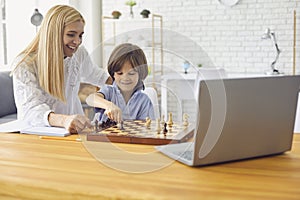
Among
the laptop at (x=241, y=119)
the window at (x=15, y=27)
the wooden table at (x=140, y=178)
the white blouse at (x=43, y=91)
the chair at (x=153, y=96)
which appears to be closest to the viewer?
the wooden table at (x=140, y=178)

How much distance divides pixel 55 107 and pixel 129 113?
2.29 feet

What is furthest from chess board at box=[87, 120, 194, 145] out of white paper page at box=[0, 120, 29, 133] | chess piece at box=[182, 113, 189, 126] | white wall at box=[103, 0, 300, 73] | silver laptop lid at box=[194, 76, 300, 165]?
white wall at box=[103, 0, 300, 73]

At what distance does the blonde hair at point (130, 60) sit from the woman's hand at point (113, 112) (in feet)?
0.40

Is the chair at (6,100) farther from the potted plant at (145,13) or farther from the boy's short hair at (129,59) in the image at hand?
the boy's short hair at (129,59)

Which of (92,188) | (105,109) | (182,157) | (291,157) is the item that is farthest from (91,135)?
(291,157)

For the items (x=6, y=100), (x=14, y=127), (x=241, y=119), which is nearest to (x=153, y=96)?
(x=241, y=119)

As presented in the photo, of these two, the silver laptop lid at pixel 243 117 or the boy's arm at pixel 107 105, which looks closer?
the silver laptop lid at pixel 243 117

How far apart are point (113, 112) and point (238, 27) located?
381cm

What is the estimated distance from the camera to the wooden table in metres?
0.90

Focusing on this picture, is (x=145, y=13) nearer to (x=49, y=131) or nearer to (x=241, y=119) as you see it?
(x=49, y=131)

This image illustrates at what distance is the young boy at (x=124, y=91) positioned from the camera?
144 cm

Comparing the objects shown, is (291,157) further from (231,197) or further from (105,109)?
(105,109)

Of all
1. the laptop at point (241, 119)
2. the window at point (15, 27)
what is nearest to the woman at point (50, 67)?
the laptop at point (241, 119)

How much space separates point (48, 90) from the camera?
204 centimetres
